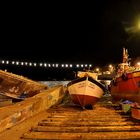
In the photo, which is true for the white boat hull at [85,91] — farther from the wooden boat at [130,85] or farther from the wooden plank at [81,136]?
the wooden plank at [81,136]

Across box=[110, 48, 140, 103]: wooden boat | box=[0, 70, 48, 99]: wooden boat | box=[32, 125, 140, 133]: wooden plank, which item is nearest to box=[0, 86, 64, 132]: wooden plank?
box=[32, 125, 140, 133]: wooden plank

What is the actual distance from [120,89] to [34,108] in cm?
680

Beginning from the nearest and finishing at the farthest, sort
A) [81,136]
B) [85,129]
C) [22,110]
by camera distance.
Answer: [81,136] < [85,129] < [22,110]

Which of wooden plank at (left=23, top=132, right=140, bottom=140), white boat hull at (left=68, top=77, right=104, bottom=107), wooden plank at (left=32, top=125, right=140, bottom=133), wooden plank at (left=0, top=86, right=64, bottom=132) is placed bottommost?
wooden plank at (left=23, top=132, right=140, bottom=140)

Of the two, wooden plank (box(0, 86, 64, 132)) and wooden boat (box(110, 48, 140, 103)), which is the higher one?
wooden boat (box(110, 48, 140, 103))

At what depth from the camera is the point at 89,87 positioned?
422 inches

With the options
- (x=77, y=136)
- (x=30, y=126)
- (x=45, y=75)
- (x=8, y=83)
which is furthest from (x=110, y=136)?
(x=45, y=75)

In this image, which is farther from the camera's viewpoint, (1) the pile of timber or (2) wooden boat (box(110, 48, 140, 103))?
(1) the pile of timber

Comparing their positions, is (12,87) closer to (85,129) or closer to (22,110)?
(22,110)

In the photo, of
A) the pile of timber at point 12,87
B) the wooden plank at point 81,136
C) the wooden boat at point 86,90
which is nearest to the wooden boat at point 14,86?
the pile of timber at point 12,87

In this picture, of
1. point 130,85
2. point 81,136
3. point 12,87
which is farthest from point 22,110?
point 130,85

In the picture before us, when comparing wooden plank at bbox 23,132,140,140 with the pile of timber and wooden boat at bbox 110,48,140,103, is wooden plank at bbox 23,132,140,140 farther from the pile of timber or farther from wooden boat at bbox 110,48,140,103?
the pile of timber

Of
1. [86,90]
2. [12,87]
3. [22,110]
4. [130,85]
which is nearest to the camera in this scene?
[22,110]

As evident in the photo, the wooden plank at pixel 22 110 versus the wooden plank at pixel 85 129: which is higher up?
the wooden plank at pixel 22 110
